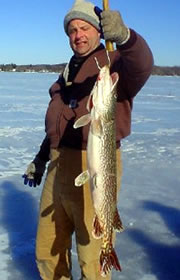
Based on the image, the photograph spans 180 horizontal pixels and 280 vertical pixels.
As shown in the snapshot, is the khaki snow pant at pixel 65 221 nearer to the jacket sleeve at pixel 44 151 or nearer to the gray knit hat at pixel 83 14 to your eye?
the jacket sleeve at pixel 44 151

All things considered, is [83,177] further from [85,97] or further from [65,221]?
[65,221]

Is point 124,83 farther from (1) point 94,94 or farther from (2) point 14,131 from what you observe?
(2) point 14,131

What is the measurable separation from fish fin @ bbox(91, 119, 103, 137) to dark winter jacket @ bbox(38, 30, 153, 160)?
48 centimetres

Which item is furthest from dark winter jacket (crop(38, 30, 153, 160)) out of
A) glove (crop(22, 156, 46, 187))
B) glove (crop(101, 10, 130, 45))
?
glove (crop(22, 156, 46, 187))

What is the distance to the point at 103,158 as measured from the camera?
2463mm

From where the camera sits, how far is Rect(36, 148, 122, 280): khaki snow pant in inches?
117

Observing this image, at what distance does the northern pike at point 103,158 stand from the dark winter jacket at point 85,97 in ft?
1.35

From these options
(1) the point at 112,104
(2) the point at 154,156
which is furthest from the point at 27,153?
(1) the point at 112,104

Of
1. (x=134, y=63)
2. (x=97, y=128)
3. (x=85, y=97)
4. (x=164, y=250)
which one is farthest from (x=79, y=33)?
(x=164, y=250)

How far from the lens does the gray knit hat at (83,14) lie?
9.85 ft

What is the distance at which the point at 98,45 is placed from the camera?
10.2 feet

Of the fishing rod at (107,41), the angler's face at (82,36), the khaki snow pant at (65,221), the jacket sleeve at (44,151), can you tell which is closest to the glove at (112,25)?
the fishing rod at (107,41)

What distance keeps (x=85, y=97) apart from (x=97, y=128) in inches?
24.9

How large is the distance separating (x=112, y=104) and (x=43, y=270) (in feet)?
5.31
